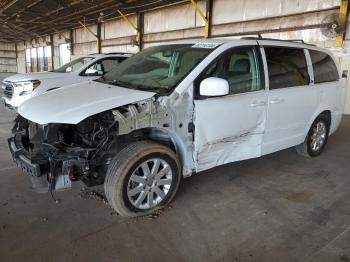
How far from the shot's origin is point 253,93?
3.46 meters

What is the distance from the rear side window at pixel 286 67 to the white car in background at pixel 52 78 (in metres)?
4.62

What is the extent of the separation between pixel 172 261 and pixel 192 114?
53.5 inches

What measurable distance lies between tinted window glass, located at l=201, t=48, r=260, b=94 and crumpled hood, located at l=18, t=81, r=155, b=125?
838mm

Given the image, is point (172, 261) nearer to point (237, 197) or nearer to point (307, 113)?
point (237, 197)

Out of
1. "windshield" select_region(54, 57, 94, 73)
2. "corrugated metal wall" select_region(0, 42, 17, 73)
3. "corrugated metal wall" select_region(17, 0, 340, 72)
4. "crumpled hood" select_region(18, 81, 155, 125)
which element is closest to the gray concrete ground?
"crumpled hood" select_region(18, 81, 155, 125)

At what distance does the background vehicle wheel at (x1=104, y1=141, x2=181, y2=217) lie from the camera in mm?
2719

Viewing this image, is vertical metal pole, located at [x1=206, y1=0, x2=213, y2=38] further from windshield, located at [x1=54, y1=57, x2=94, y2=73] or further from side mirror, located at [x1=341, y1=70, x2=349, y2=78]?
windshield, located at [x1=54, y1=57, x2=94, y2=73]

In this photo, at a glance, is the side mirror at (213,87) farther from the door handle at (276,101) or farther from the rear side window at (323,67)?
the rear side window at (323,67)

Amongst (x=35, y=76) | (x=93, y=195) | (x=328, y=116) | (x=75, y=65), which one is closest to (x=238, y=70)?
(x=93, y=195)

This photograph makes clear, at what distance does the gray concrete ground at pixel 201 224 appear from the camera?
7.89ft

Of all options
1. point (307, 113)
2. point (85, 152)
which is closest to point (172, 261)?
point (85, 152)

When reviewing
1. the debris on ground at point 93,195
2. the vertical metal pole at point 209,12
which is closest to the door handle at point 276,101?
the debris on ground at point 93,195

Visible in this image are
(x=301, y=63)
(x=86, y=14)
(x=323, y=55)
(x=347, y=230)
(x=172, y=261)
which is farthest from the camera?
(x=86, y=14)

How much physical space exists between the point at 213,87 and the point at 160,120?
0.60 metres
